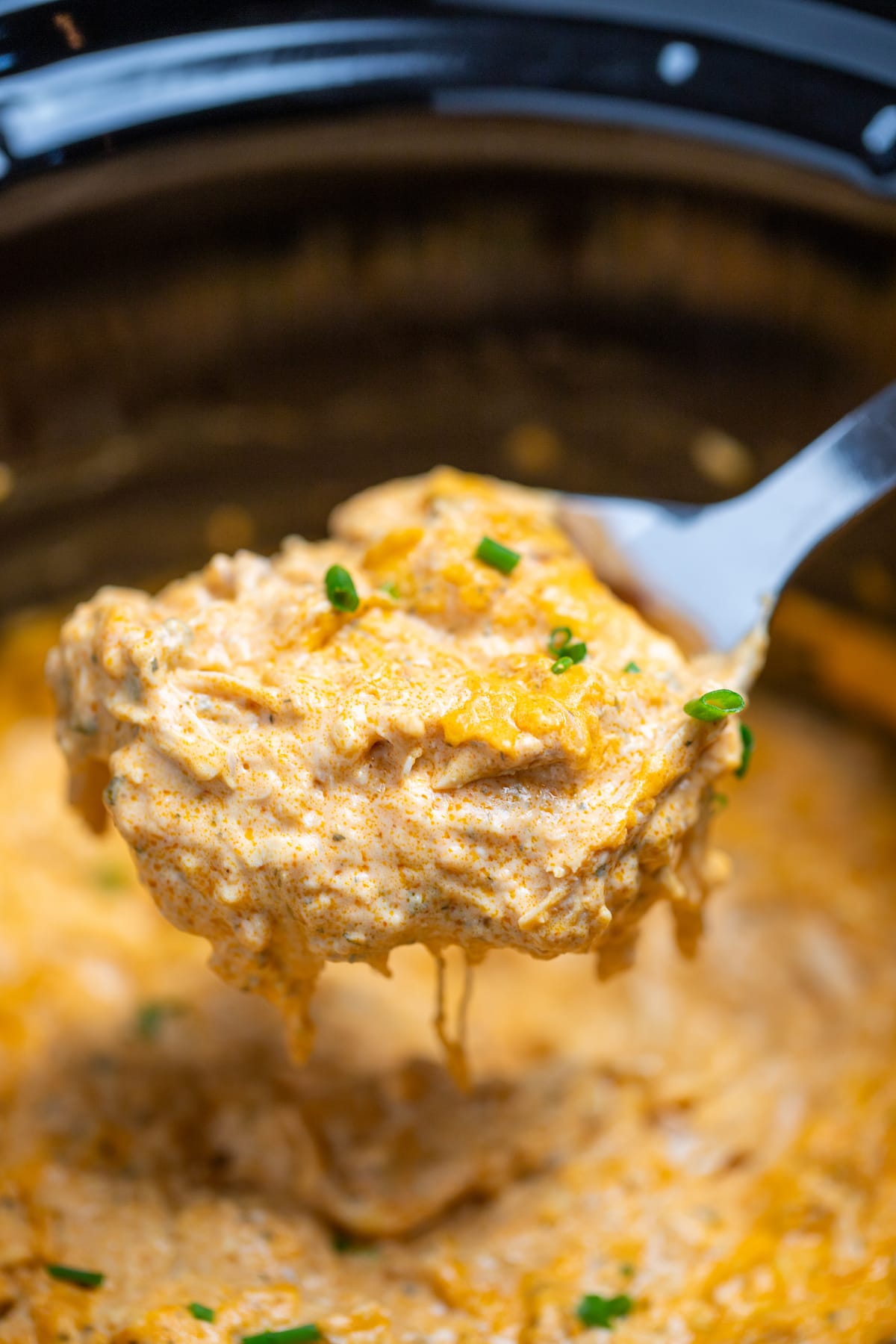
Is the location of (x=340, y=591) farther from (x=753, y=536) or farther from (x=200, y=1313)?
(x=200, y=1313)

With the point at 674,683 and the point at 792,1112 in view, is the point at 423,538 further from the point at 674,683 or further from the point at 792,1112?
the point at 792,1112

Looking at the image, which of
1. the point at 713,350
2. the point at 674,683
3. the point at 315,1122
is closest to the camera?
the point at 674,683

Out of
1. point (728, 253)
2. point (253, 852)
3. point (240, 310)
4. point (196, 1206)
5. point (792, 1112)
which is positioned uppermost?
point (240, 310)

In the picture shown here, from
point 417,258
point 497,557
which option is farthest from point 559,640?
point 417,258

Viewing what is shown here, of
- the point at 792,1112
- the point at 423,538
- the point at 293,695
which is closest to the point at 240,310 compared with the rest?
the point at 423,538

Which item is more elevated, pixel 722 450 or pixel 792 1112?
pixel 722 450

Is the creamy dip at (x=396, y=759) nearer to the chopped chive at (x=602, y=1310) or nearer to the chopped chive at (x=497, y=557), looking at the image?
the chopped chive at (x=497, y=557)
